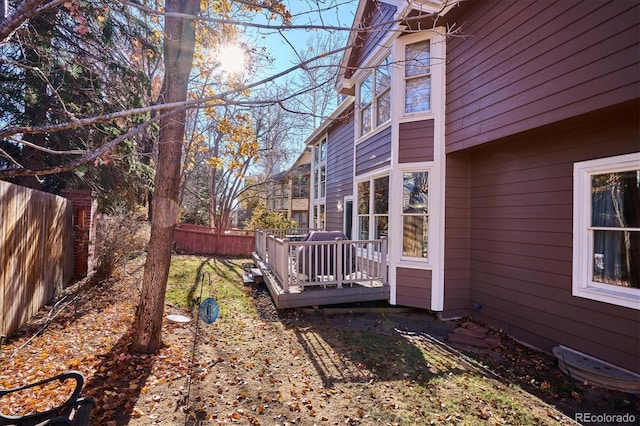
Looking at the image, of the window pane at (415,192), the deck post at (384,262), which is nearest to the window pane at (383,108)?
the window pane at (415,192)

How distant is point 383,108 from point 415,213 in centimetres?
264

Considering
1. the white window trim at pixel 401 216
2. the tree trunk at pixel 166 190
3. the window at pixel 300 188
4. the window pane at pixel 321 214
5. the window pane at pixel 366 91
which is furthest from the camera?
the window at pixel 300 188

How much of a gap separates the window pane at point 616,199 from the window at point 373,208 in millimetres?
3597

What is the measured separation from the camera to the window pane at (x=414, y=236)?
21.0 ft

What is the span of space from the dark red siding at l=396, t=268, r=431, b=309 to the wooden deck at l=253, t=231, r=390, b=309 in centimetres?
30

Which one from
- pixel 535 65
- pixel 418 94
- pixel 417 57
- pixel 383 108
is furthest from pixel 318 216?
pixel 535 65

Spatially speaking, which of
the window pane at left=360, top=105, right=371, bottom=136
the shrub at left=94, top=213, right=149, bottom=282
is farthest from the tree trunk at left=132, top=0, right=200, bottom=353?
the window pane at left=360, top=105, right=371, bottom=136

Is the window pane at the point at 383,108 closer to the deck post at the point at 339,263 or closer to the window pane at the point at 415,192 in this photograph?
the window pane at the point at 415,192

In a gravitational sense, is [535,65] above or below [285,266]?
above

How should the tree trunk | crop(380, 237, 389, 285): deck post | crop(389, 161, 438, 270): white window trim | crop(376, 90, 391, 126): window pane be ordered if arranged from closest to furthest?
1. the tree trunk
2. crop(389, 161, 438, 270): white window trim
3. crop(380, 237, 389, 285): deck post
4. crop(376, 90, 391, 126): window pane

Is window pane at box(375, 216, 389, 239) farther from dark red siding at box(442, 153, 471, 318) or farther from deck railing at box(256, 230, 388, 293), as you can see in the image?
dark red siding at box(442, 153, 471, 318)

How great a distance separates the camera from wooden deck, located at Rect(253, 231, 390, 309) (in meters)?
6.34

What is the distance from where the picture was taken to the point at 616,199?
4055 millimetres

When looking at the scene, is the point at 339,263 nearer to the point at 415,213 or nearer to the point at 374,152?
the point at 415,213
